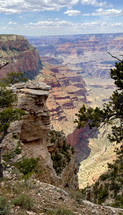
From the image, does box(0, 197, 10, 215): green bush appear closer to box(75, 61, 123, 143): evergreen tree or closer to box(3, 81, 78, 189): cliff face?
box(3, 81, 78, 189): cliff face

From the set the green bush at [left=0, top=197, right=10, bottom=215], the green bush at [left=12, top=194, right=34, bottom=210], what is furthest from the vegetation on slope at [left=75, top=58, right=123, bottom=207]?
the green bush at [left=0, top=197, right=10, bottom=215]

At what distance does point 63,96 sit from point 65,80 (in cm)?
5650

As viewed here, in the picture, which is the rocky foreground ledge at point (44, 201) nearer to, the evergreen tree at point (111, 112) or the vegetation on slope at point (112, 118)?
the vegetation on slope at point (112, 118)

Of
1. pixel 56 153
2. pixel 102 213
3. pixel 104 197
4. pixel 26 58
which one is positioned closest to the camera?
pixel 102 213

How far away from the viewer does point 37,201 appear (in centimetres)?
757

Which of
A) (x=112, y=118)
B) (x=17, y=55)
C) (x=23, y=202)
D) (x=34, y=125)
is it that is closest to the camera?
(x=23, y=202)

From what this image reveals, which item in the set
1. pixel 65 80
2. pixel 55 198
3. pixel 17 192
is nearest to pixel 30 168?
pixel 17 192

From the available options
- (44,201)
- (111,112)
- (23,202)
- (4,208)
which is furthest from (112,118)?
(4,208)

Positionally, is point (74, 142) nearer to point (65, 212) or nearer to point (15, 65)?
point (15, 65)

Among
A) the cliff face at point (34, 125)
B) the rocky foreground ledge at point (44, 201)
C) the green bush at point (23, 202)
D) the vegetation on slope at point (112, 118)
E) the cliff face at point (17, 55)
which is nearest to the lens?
the green bush at point (23, 202)

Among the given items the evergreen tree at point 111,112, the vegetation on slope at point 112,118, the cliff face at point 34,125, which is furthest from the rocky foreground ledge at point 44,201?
the evergreen tree at point 111,112

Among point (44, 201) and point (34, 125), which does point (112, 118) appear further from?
point (44, 201)

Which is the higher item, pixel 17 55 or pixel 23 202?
pixel 17 55

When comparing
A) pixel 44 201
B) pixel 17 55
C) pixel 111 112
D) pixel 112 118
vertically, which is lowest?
pixel 44 201
